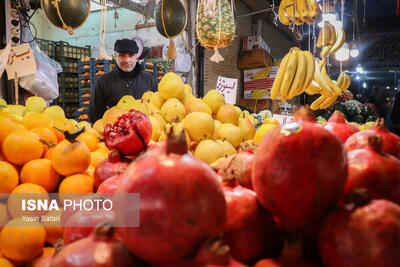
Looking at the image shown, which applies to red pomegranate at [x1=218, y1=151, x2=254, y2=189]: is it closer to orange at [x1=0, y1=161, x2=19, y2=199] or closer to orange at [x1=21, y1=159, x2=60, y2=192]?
orange at [x1=21, y1=159, x2=60, y2=192]

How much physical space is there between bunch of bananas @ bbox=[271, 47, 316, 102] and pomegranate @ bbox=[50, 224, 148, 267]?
103 inches

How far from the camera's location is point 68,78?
9.34 m

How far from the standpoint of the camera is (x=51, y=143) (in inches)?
65.2

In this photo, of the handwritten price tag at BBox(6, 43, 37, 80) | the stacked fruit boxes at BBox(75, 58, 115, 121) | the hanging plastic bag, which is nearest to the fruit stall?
the handwritten price tag at BBox(6, 43, 37, 80)

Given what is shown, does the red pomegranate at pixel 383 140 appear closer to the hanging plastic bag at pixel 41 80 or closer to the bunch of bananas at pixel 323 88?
the bunch of bananas at pixel 323 88

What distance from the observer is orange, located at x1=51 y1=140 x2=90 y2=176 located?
1419 millimetres

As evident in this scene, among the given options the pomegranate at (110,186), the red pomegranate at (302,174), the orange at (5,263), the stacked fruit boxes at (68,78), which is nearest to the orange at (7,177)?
the orange at (5,263)

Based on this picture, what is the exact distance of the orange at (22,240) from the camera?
4.01 feet

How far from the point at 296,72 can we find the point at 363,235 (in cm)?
258

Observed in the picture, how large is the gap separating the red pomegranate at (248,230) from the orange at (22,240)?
0.93 metres

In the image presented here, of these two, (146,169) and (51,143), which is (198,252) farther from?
(51,143)

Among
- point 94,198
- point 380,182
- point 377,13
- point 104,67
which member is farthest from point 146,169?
point 377,13

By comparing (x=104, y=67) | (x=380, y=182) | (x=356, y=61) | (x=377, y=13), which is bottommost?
(x=380, y=182)

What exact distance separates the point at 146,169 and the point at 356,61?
14.8 metres
